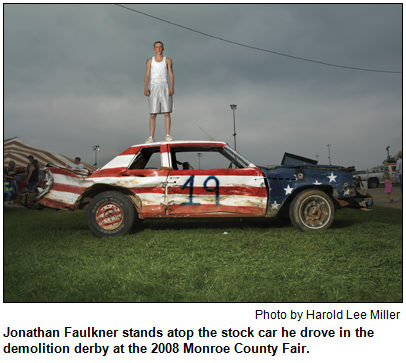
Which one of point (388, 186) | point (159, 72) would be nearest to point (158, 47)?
point (159, 72)

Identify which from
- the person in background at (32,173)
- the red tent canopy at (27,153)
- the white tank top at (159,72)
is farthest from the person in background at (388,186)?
the red tent canopy at (27,153)

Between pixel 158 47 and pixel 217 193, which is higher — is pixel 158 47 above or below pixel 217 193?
above

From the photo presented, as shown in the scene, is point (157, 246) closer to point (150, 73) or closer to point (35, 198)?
point (35, 198)

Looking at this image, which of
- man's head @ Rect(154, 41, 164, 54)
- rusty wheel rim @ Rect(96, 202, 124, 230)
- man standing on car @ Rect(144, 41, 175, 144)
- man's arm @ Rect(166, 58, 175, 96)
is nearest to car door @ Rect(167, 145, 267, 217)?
rusty wheel rim @ Rect(96, 202, 124, 230)

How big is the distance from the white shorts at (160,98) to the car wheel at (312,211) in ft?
10.6

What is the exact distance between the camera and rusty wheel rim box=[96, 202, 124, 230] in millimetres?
4879

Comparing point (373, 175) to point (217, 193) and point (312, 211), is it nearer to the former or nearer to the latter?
point (312, 211)

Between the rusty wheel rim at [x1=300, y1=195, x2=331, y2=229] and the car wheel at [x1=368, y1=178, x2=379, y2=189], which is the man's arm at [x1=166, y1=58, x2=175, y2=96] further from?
the car wheel at [x1=368, y1=178, x2=379, y2=189]

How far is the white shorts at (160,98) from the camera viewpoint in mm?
6199

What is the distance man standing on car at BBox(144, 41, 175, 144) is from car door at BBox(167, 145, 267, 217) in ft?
5.62

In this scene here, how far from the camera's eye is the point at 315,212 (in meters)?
4.98

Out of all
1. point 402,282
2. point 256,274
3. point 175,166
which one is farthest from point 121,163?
point 402,282

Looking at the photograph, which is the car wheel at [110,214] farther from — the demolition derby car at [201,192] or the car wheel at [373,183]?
the car wheel at [373,183]

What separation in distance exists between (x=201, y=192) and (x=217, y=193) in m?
0.26
